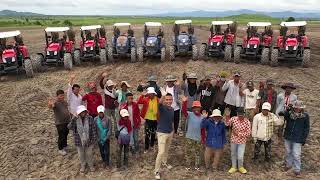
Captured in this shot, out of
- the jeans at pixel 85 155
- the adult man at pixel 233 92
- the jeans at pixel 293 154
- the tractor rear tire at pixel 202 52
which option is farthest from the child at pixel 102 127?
the tractor rear tire at pixel 202 52

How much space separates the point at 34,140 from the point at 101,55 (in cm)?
797

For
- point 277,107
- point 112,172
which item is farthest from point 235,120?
point 112,172

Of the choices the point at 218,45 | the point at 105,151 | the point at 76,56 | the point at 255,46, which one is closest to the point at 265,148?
the point at 105,151

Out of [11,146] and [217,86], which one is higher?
[217,86]

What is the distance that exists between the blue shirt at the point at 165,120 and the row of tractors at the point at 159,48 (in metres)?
9.05

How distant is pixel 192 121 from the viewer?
6.86 m

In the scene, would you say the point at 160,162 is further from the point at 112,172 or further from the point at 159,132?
the point at 112,172

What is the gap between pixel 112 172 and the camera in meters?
7.13

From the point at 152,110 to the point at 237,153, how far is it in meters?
1.66

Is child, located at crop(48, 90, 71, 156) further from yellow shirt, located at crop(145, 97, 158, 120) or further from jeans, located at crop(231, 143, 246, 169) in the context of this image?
jeans, located at crop(231, 143, 246, 169)

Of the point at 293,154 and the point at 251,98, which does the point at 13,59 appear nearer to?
the point at 251,98

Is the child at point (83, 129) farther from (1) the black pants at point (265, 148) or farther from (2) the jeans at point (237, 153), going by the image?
(1) the black pants at point (265, 148)

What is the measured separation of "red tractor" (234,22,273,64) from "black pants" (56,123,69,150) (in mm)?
9326

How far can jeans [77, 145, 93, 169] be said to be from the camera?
7002mm
